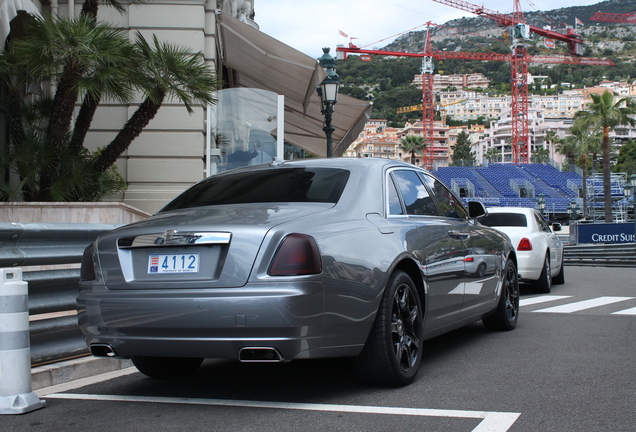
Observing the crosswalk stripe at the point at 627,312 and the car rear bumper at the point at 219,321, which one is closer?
the car rear bumper at the point at 219,321

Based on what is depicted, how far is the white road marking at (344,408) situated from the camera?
3820 mm

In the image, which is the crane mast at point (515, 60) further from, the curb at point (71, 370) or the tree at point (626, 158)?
the curb at point (71, 370)

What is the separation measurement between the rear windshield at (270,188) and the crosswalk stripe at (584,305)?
17.0 feet

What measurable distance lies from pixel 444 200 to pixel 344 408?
2552 mm

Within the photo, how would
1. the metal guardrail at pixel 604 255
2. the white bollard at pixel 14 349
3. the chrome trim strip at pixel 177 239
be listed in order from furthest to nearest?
the metal guardrail at pixel 604 255 < the white bollard at pixel 14 349 < the chrome trim strip at pixel 177 239

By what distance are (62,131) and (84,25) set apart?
1823mm

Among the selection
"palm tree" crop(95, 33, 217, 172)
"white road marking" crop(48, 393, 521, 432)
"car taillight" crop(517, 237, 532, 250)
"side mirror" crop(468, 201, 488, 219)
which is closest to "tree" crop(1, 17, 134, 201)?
"palm tree" crop(95, 33, 217, 172)

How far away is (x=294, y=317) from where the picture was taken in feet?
12.8

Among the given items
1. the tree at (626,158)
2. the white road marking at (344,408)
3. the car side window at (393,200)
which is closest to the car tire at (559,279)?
the car side window at (393,200)

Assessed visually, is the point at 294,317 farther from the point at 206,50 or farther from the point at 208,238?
the point at 206,50

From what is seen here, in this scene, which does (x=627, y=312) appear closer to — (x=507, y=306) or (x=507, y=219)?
(x=507, y=306)

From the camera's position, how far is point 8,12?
11102 mm

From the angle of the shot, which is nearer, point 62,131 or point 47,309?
point 47,309

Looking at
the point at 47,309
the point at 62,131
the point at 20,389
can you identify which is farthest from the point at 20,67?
the point at 20,389
